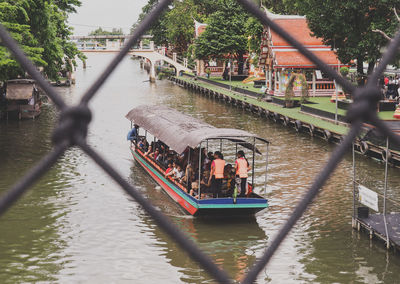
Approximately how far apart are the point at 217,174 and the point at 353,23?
1711 cm

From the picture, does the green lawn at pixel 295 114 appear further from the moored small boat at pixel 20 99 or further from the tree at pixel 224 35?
the moored small boat at pixel 20 99

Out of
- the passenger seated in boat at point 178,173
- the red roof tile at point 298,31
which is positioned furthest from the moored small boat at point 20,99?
the passenger seated in boat at point 178,173

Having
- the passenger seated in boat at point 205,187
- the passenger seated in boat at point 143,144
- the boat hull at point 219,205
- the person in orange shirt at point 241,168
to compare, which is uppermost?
the person in orange shirt at point 241,168

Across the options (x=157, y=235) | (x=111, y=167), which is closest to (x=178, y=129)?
(x=157, y=235)

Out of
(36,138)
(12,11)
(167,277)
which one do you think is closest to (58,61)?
(36,138)

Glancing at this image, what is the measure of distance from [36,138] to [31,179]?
2321 centimetres

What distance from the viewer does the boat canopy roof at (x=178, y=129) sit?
13.1m

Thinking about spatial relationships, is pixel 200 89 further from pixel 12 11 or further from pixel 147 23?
pixel 147 23

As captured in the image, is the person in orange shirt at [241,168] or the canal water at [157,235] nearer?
the canal water at [157,235]

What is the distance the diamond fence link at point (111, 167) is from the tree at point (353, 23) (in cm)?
2479

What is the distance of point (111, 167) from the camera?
4.53ft

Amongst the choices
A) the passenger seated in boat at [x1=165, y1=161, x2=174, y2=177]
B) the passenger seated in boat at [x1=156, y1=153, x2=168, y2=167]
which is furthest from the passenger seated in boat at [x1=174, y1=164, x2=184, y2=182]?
the passenger seated in boat at [x1=156, y1=153, x2=168, y2=167]

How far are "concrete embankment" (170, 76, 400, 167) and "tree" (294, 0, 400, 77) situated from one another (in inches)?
152

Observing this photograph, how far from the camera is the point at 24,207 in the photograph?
13.8 meters
